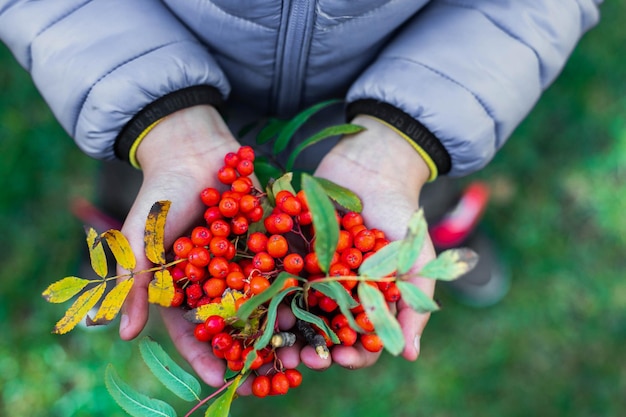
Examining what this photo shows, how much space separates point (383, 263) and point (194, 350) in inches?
20.6

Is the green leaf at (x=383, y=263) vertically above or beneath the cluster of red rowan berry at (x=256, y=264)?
above

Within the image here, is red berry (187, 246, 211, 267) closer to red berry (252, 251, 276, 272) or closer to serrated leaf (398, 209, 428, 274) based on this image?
red berry (252, 251, 276, 272)

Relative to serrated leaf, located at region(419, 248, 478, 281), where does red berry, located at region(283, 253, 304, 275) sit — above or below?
below

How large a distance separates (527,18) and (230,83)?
0.79 metres

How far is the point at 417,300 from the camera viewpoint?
94 cm

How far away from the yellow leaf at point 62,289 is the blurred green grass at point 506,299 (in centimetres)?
120

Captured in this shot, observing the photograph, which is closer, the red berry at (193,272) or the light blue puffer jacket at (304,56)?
the red berry at (193,272)

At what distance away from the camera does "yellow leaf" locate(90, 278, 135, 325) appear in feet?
3.67

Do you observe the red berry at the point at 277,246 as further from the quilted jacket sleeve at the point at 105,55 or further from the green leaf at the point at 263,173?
the quilted jacket sleeve at the point at 105,55

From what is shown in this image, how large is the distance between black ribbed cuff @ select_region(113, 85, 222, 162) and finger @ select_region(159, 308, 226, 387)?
0.44 metres

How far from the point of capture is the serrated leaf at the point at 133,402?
1084mm

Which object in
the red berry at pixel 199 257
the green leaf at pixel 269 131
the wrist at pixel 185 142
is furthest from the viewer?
the green leaf at pixel 269 131

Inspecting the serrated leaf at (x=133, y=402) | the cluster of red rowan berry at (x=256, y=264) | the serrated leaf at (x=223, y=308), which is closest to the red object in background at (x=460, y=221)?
the cluster of red rowan berry at (x=256, y=264)

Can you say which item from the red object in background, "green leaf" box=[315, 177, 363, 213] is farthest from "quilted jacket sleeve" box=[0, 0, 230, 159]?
the red object in background
